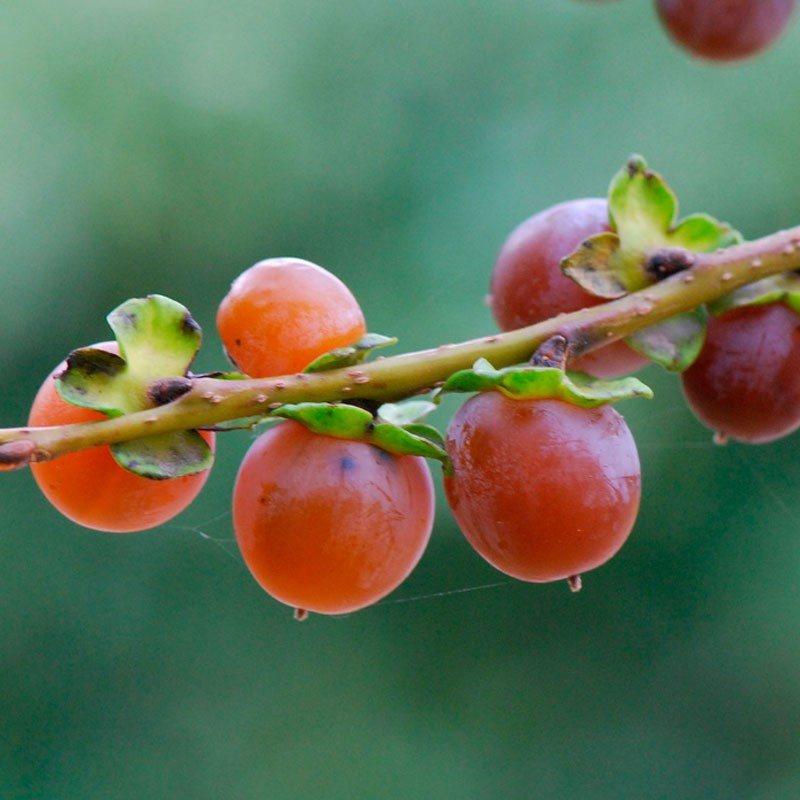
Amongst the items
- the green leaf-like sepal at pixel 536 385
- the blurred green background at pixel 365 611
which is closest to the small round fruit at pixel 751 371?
the green leaf-like sepal at pixel 536 385

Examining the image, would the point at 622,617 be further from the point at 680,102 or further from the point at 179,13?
the point at 179,13

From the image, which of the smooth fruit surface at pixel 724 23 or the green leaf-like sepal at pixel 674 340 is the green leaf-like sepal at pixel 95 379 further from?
the smooth fruit surface at pixel 724 23

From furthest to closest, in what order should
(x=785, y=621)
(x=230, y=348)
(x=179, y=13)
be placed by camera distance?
(x=179, y=13) < (x=785, y=621) < (x=230, y=348)

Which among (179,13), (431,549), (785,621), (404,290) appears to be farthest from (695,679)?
(179,13)

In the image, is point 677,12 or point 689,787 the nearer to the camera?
point 677,12

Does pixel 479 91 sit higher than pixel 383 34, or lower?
lower

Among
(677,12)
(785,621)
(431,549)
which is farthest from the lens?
(785,621)

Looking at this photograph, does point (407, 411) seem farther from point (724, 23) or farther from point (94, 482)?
point (724, 23)
